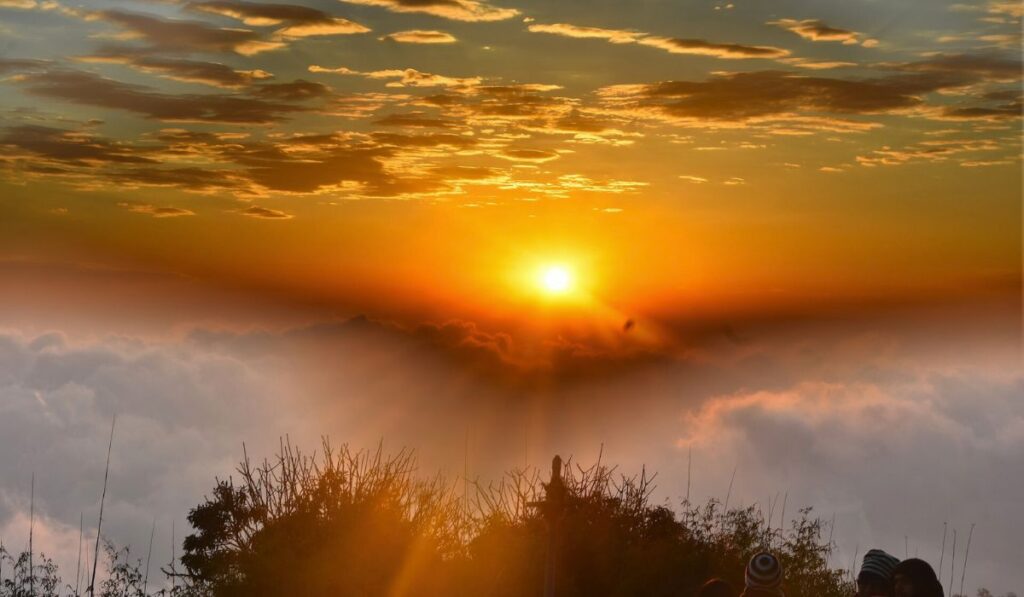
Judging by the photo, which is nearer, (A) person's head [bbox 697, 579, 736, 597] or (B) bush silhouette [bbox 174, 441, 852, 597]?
Result: (A) person's head [bbox 697, 579, 736, 597]

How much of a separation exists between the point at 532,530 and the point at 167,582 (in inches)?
291

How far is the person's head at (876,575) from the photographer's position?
1221 cm

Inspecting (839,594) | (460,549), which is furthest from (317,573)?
(839,594)

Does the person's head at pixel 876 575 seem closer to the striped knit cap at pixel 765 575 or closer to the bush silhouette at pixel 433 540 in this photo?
the striped knit cap at pixel 765 575

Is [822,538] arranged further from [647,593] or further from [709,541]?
[647,593]

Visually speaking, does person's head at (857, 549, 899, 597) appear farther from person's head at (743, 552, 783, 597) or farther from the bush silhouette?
the bush silhouette

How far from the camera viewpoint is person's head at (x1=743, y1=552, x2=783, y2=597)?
38.1 ft

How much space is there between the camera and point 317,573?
23.6 meters

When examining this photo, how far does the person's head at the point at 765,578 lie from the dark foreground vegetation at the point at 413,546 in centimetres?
1211

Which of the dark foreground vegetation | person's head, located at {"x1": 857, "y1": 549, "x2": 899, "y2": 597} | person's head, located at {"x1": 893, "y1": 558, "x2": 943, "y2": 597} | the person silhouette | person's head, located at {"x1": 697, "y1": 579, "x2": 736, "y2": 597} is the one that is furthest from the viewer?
the dark foreground vegetation

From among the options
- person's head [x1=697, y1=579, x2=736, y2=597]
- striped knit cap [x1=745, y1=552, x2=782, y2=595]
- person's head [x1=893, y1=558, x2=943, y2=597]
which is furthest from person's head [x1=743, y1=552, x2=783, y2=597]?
person's head [x1=893, y1=558, x2=943, y2=597]

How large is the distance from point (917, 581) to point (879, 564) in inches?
20.2

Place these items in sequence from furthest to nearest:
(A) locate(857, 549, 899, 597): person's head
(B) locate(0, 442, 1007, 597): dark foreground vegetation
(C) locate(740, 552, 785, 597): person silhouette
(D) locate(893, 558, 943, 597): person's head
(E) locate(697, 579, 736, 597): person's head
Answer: (B) locate(0, 442, 1007, 597): dark foreground vegetation → (A) locate(857, 549, 899, 597): person's head → (D) locate(893, 558, 943, 597): person's head → (C) locate(740, 552, 785, 597): person silhouette → (E) locate(697, 579, 736, 597): person's head

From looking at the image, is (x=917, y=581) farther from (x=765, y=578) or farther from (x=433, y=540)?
(x=433, y=540)
